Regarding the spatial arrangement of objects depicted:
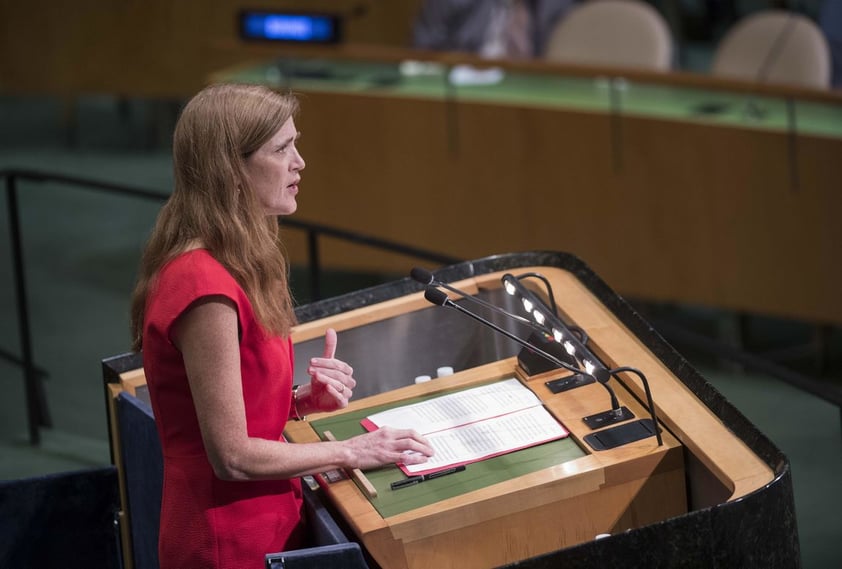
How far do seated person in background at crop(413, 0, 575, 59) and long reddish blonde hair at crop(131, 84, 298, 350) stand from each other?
4.43 m

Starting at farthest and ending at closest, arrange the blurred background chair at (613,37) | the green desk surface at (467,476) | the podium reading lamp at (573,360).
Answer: the blurred background chair at (613,37), the podium reading lamp at (573,360), the green desk surface at (467,476)

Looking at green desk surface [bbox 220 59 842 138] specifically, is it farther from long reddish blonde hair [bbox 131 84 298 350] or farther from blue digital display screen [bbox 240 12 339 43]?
long reddish blonde hair [bbox 131 84 298 350]

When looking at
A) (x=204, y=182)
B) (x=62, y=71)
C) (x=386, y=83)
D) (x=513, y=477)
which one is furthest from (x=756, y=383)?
(x=62, y=71)

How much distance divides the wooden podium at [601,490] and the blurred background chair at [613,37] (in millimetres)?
3660

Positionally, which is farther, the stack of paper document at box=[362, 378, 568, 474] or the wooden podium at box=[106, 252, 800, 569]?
the stack of paper document at box=[362, 378, 568, 474]

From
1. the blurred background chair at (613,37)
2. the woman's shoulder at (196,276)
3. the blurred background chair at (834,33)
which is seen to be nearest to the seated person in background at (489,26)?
the blurred background chair at (613,37)

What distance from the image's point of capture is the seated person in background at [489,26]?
251 inches

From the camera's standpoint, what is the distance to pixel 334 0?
26.7 ft

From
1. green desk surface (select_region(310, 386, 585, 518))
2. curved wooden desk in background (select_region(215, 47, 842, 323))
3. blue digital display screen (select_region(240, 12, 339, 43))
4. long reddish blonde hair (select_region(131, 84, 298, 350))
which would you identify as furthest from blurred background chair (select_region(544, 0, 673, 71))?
long reddish blonde hair (select_region(131, 84, 298, 350))

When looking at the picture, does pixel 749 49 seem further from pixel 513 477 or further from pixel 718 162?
pixel 513 477

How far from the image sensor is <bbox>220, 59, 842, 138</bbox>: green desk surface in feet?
16.5

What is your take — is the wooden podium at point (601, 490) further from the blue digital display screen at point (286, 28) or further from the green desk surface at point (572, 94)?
the blue digital display screen at point (286, 28)

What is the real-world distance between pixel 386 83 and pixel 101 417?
197 centimetres

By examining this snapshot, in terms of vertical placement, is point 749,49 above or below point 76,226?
above
